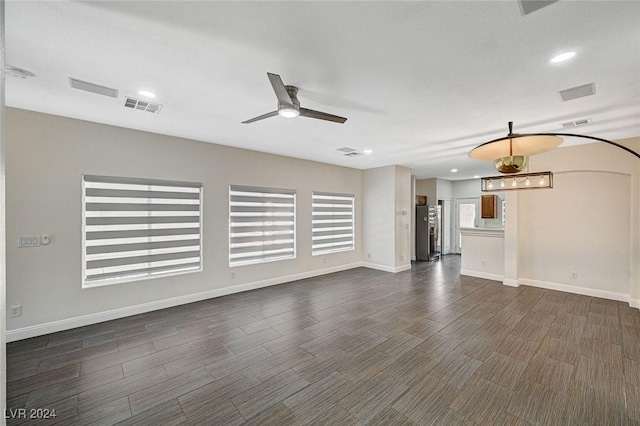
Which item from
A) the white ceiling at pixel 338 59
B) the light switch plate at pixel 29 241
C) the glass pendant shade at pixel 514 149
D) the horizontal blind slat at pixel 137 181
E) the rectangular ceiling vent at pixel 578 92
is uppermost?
the white ceiling at pixel 338 59

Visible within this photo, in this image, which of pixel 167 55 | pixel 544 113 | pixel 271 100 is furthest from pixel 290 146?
pixel 544 113

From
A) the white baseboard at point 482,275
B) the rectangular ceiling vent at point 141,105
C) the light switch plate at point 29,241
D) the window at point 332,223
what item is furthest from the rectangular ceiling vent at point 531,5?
the white baseboard at point 482,275

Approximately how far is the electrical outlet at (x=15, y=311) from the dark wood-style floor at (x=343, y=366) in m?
0.34

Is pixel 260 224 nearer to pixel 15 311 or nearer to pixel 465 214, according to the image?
pixel 15 311

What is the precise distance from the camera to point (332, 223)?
281 inches

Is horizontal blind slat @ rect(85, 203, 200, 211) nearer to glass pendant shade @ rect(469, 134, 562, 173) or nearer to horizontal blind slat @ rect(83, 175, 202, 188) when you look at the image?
A: horizontal blind slat @ rect(83, 175, 202, 188)

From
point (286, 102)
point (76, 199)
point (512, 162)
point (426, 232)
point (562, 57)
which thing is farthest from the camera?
point (426, 232)

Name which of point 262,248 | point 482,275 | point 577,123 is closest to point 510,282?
point 482,275

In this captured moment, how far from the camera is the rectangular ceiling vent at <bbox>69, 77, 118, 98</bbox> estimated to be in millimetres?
2643

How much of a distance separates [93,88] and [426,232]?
872 centimetres

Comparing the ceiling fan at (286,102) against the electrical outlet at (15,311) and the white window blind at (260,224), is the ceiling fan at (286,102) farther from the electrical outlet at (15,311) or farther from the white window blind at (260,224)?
the electrical outlet at (15,311)

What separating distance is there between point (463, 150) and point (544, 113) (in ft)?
6.71

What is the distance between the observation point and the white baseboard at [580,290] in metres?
4.68

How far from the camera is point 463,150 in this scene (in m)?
5.40
